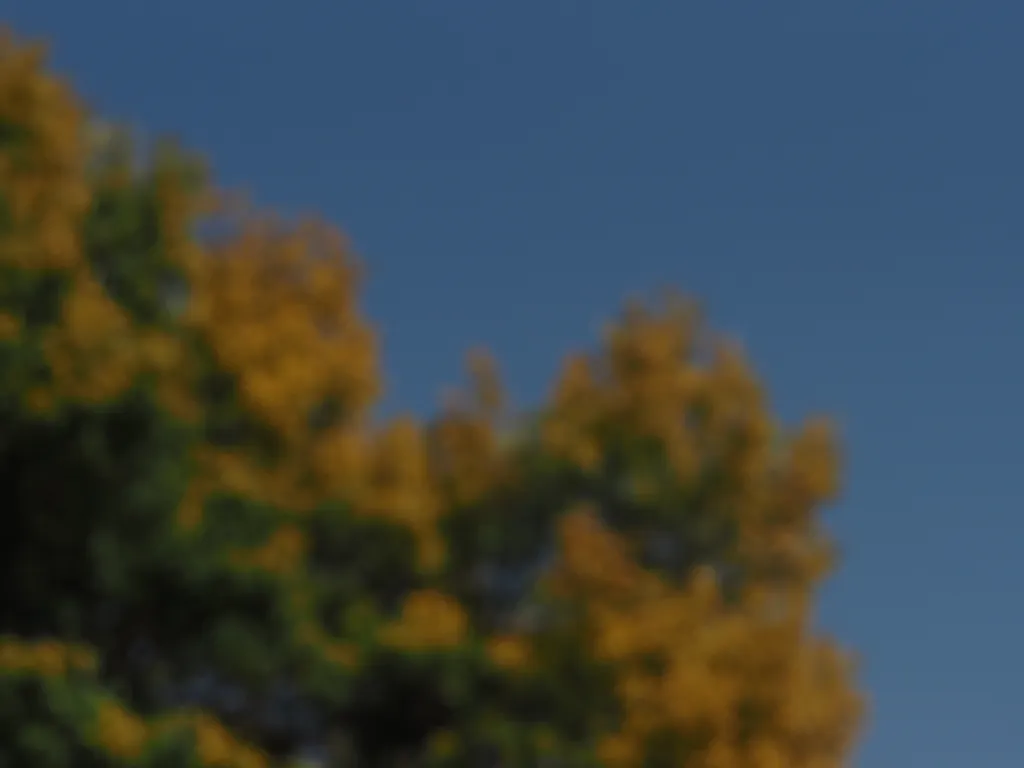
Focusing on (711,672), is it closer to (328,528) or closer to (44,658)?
(328,528)

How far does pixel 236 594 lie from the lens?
11.6m

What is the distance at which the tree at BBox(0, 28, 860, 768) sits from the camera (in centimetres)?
1079

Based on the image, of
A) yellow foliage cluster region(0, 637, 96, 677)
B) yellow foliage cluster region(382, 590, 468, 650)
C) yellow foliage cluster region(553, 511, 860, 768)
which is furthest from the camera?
yellow foliage cluster region(382, 590, 468, 650)

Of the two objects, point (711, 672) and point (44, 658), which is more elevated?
point (711, 672)

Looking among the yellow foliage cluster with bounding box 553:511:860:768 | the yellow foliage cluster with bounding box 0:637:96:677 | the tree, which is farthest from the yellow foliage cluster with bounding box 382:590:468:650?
the yellow foliage cluster with bounding box 0:637:96:677

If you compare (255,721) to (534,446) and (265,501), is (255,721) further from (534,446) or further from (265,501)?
(534,446)

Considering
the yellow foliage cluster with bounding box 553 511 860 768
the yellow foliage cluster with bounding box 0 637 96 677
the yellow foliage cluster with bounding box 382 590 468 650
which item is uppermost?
the yellow foliage cluster with bounding box 382 590 468 650

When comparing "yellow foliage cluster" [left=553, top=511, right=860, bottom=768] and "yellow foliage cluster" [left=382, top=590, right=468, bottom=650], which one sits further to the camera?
"yellow foliage cluster" [left=382, top=590, right=468, bottom=650]

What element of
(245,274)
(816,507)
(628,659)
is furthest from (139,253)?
(816,507)

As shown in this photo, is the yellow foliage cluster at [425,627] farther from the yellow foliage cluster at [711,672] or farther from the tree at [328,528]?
the yellow foliage cluster at [711,672]

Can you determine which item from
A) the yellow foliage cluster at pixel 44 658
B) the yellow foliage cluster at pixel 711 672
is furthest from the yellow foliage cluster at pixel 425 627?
the yellow foliage cluster at pixel 44 658

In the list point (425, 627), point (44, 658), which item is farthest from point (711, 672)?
point (44, 658)

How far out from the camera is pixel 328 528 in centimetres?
1272

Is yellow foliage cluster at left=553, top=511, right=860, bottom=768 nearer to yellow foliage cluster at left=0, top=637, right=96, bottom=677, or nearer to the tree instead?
the tree
